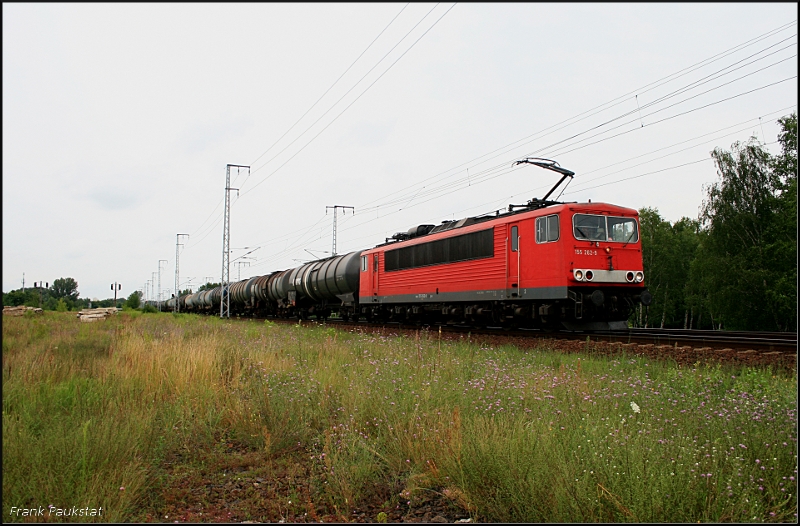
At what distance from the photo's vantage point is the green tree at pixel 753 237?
3419 centimetres

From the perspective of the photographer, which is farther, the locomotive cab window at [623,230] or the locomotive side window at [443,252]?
the locomotive side window at [443,252]

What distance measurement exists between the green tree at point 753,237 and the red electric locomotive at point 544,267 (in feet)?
83.1

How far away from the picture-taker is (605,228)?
555 inches

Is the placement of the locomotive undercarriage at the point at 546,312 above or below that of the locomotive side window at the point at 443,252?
below

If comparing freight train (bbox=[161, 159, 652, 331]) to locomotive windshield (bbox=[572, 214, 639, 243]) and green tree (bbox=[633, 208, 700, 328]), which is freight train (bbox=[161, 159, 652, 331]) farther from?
green tree (bbox=[633, 208, 700, 328])

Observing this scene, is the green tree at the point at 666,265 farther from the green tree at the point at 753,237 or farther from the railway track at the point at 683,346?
the railway track at the point at 683,346

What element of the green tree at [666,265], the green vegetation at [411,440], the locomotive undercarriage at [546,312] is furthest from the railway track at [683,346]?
the green tree at [666,265]

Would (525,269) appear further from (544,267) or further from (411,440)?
(411,440)

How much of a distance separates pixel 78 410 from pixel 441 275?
13193mm

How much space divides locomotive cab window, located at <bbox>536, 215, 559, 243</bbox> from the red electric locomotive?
3 centimetres

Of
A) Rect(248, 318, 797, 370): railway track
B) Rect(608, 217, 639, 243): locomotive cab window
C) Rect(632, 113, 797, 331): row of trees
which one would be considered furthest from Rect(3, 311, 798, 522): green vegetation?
Rect(632, 113, 797, 331): row of trees

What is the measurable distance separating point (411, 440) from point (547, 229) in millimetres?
9631

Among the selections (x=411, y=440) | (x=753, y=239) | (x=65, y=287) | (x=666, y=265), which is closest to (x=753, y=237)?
(x=753, y=239)

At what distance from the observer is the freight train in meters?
13.6
